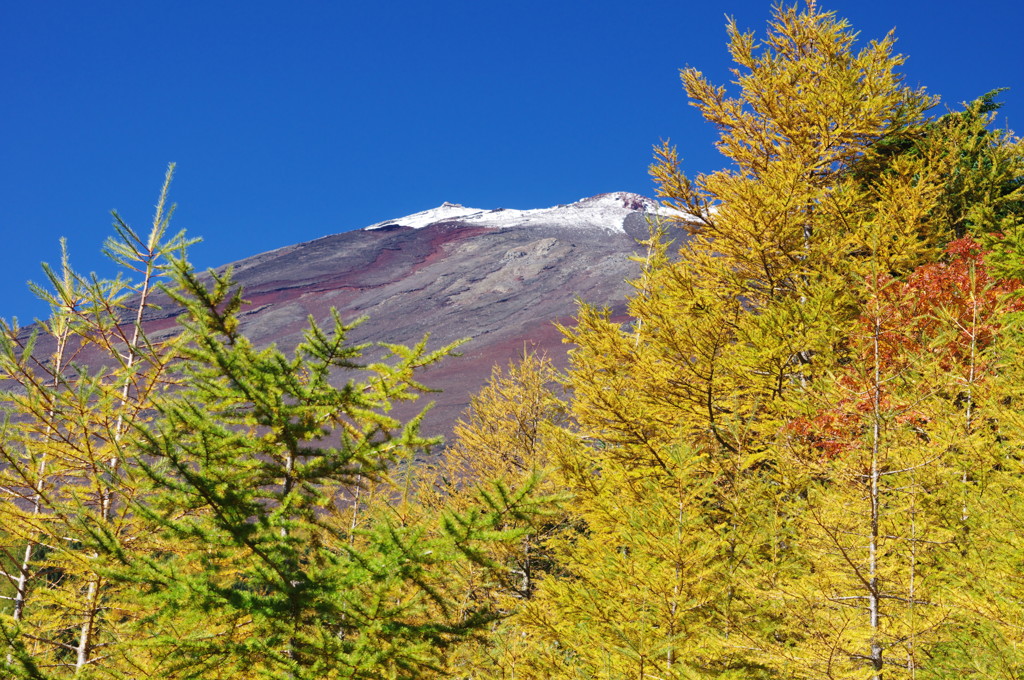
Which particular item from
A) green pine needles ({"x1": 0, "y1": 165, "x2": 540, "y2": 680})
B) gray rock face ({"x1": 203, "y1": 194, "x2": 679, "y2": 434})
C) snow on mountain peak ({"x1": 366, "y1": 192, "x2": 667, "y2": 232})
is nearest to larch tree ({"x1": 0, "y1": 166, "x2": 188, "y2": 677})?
green pine needles ({"x1": 0, "y1": 165, "x2": 540, "y2": 680})

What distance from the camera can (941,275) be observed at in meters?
9.06

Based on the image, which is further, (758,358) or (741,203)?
(741,203)

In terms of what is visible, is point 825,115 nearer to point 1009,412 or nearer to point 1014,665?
point 1009,412

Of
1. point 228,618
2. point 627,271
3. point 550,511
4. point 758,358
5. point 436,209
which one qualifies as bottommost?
point 228,618

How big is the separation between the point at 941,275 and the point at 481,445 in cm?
1087

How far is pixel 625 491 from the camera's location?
8773 millimetres

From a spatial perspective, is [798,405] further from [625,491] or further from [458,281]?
[458,281]

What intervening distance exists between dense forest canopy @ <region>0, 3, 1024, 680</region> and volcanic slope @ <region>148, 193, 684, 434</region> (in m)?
36.4

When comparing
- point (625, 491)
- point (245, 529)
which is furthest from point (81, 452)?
point (625, 491)

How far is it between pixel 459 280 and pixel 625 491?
212ft

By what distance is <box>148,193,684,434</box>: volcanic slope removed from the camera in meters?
Result: 56.8

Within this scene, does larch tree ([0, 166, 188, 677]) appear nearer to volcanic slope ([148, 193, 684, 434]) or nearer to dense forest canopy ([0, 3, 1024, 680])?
dense forest canopy ([0, 3, 1024, 680])

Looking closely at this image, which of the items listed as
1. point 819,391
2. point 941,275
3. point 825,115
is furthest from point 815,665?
point 825,115

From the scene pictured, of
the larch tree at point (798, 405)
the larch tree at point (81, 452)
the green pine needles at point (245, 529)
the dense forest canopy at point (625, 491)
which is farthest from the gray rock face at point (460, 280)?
the green pine needles at point (245, 529)
